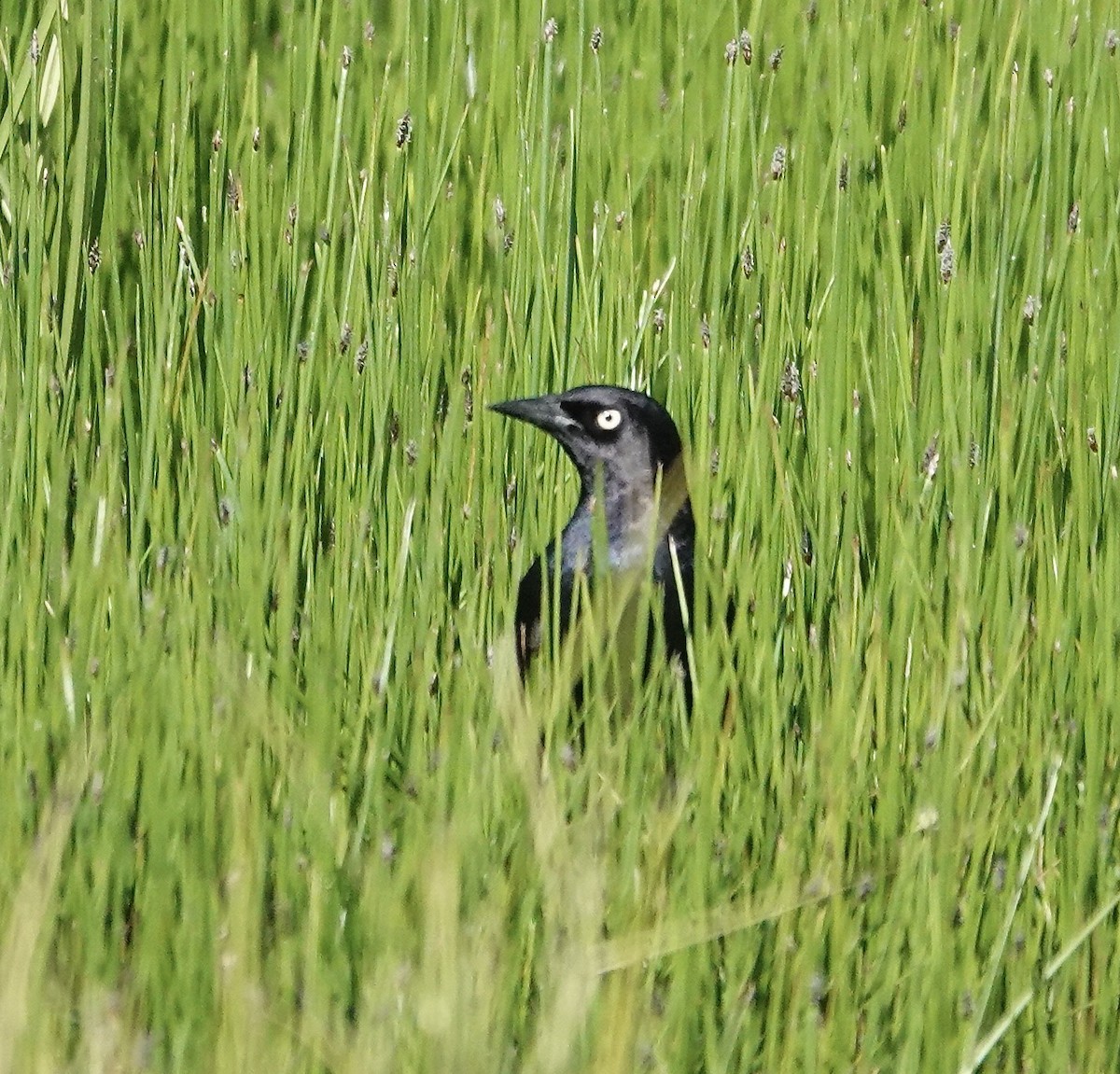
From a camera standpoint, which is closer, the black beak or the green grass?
the green grass

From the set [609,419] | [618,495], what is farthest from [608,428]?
[618,495]

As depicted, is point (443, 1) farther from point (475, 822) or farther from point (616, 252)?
point (475, 822)

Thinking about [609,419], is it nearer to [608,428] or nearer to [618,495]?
[608,428]

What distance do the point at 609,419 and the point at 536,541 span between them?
0.65ft

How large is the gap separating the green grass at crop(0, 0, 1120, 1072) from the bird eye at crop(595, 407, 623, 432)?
0.33ft

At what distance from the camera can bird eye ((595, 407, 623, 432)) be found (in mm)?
2463

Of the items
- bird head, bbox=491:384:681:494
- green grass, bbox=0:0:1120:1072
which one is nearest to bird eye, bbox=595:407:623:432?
bird head, bbox=491:384:681:494

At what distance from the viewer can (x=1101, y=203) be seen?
9.60ft

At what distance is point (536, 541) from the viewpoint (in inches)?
99.9

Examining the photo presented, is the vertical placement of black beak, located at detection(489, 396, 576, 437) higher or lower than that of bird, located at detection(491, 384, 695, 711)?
higher

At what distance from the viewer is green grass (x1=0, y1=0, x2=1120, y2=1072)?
1.63 m

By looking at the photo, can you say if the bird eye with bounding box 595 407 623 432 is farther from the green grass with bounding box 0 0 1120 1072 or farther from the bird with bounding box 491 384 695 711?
the green grass with bounding box 0 0 1120 1072

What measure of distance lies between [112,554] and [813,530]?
842mm

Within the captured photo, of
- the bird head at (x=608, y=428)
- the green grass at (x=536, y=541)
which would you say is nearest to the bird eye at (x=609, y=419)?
the bird head at (x=608, y=428)
